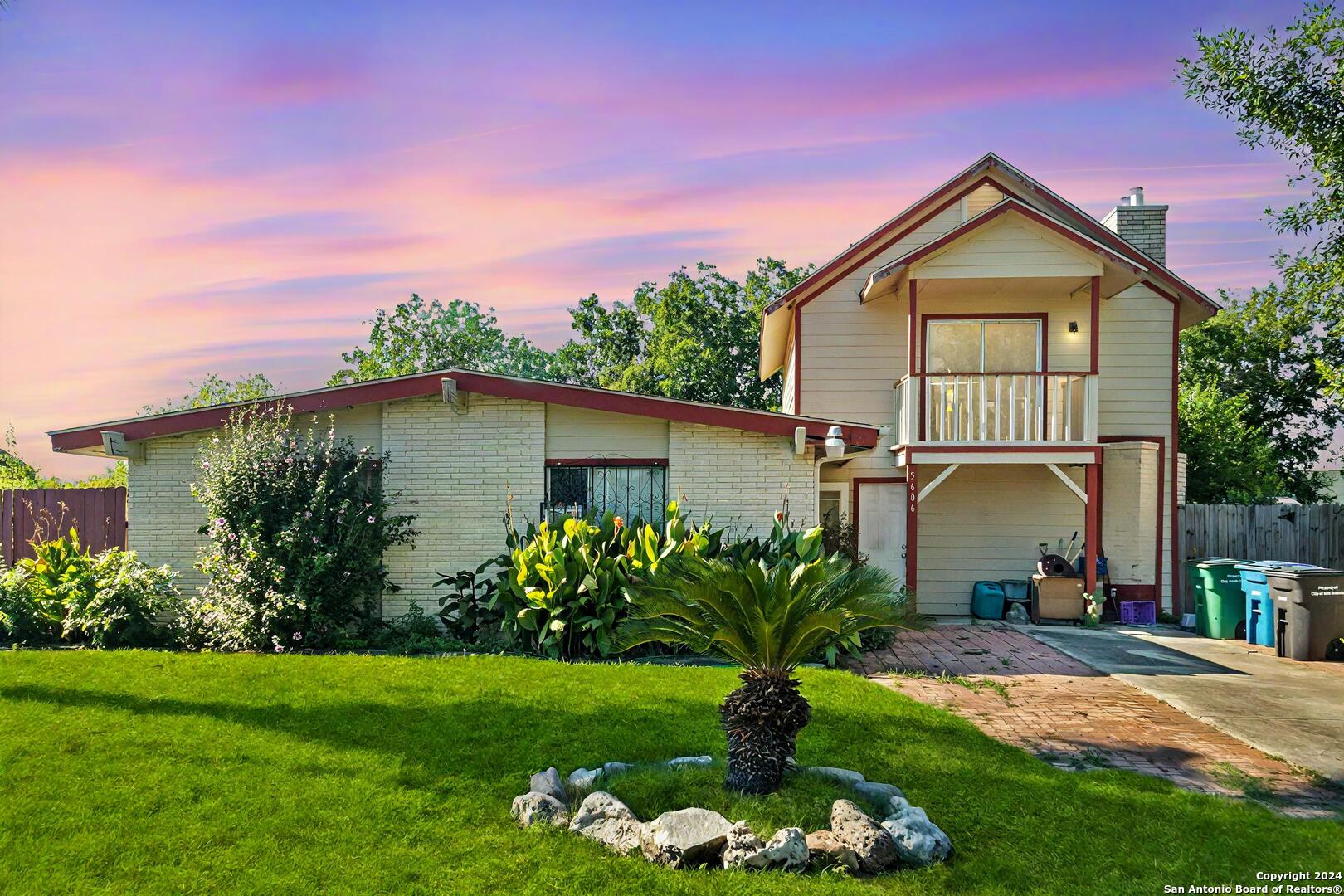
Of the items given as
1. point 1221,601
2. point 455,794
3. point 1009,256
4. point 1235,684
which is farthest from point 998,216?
point 455,794

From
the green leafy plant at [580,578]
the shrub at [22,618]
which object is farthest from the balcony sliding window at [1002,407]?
the shrub at [22,618]

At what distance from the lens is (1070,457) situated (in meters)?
12.9

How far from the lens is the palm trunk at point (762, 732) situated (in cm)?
511

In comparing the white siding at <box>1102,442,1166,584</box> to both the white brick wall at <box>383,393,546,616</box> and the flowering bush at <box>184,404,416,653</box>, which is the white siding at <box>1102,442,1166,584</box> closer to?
the white brick wall at <box>383,393,546,616</box>

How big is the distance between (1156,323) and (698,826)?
13.2 m

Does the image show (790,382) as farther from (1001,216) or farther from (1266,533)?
(1266,533)

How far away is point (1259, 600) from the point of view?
1139cm

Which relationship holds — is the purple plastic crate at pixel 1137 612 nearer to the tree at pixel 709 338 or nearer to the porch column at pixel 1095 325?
the porch column at pixel 1095 325

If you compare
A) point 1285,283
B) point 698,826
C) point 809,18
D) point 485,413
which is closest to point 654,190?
point 809,18

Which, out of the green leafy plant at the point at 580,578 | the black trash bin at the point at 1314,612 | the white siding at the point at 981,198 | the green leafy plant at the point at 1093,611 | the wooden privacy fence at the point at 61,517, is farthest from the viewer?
the white siding at the point at 981,198

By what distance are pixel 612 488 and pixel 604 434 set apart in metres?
0.71

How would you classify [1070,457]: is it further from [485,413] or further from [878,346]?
[485,413]

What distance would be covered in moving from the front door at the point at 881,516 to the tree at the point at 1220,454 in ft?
23.0

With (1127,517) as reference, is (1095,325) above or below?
above
